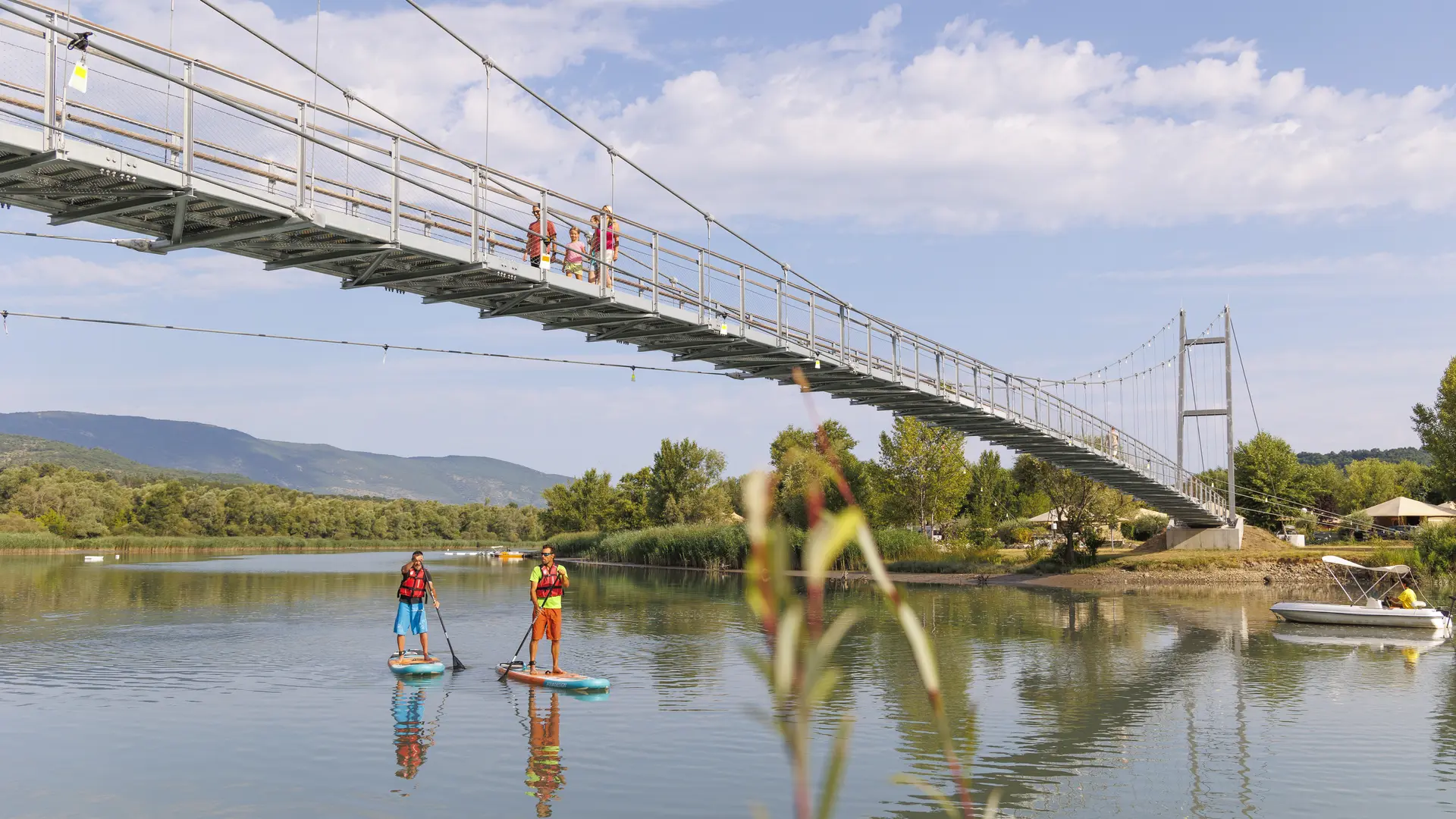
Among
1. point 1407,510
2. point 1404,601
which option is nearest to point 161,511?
point 1407,510

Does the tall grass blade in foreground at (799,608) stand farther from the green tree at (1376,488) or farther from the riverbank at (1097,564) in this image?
the green tree at (1376,488)

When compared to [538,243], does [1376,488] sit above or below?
below

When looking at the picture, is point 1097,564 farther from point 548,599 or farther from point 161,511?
point 161,511

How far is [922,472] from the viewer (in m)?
64.8

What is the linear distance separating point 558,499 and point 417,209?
92.1 meters

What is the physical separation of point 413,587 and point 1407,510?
51.8 m

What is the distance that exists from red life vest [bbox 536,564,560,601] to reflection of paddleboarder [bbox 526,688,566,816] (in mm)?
1980

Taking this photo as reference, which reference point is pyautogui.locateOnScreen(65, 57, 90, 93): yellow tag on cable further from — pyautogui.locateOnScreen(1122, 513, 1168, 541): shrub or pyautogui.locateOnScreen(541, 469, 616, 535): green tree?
pyautogui.locateOnScreen(541, 469, 616, 535): green tree

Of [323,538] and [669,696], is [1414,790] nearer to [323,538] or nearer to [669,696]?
[669,696]

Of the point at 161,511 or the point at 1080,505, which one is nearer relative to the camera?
the point at 1080,505

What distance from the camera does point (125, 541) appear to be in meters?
93.8

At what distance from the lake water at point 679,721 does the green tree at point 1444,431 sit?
2651cm

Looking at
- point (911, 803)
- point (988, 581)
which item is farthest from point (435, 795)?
point (988, 581)

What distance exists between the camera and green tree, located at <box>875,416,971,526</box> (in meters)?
64.5
